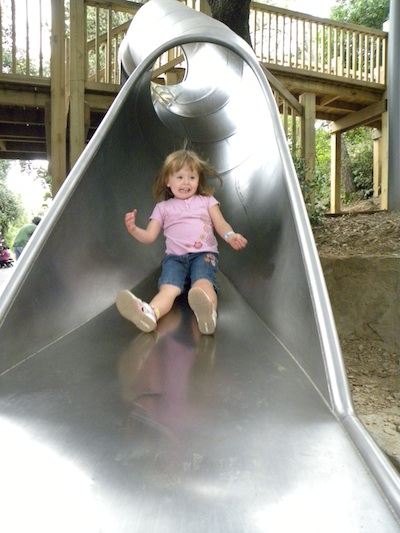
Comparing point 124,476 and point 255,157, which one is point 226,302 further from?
point 124,476

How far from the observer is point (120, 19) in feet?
48.7

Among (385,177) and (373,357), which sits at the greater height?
(385,177)

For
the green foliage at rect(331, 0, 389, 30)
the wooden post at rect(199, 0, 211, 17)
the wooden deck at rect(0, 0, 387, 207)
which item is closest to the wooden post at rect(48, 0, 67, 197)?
the wooden deck at rect(0, 0, 387, 207)

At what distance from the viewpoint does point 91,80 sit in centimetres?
620

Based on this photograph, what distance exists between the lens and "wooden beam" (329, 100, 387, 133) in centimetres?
768

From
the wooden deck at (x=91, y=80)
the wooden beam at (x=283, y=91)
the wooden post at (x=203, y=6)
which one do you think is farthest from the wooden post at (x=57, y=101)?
the wooden beam at (x=283, y=91)

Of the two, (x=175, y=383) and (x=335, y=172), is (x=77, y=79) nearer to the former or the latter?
(x=175, y=383)

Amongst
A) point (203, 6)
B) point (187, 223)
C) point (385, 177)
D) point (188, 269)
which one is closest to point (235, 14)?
point (203, 6)

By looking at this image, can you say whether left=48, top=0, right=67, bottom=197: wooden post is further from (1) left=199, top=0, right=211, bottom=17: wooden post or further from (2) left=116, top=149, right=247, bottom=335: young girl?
(2) left=116, top=149, right=247, bottom=335: young girl

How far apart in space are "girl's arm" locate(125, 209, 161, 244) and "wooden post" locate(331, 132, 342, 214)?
600cm

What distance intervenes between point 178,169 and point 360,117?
6627mm


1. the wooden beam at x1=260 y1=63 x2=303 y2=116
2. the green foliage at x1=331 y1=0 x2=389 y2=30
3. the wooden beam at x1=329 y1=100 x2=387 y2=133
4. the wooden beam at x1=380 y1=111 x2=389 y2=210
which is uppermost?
the green foliage at x1=331 y1=0 x2=389 y2=30

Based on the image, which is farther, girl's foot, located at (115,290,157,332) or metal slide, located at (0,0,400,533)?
girl's foot, located at (115,290,157,332)

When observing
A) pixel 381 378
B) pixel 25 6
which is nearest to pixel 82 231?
pixel 381 378
